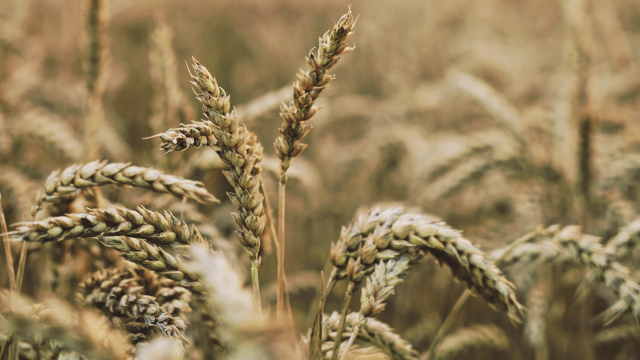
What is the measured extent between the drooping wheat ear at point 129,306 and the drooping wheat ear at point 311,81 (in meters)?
0.38

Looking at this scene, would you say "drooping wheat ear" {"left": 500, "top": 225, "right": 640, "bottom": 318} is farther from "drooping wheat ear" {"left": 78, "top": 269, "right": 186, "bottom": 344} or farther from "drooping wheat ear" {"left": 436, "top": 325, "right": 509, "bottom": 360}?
"drooping wheat ear" {"left": 78, "top": 269, "right": 186, "bottom": 344}

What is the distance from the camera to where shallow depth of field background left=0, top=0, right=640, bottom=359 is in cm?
149

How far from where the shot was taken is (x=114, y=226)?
64cm

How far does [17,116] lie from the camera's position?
179cm

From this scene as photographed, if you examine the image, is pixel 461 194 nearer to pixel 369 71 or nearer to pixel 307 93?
pixel 307 93

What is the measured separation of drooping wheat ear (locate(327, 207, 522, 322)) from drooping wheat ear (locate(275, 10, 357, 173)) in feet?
0.76

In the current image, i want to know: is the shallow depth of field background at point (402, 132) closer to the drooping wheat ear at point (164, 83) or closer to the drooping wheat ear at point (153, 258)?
the drooping wheat ear at point (164, 83)

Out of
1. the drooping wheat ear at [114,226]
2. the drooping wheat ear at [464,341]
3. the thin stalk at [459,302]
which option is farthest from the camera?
the drooping wheat ear at [464,341]

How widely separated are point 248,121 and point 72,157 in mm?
878

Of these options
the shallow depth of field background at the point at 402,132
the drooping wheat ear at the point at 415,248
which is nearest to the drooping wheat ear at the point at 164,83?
the shallow depth of field background at the point at 402,132

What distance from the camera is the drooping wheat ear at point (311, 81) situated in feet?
2.04

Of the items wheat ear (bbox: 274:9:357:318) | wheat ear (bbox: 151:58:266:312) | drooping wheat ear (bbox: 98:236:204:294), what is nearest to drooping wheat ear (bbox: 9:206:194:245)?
drooping wheat ear (bbox: 98:236:204:294)

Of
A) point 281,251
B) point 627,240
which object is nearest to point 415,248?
point 281,251

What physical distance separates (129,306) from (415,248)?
23.0 inches
